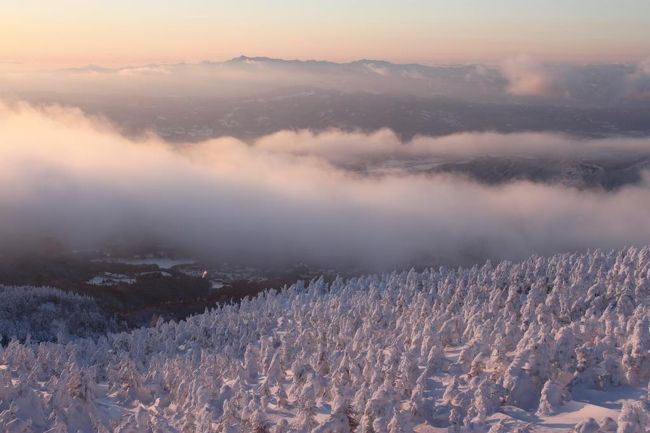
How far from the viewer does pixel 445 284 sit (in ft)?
443

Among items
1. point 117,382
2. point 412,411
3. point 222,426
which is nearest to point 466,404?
point 412,411

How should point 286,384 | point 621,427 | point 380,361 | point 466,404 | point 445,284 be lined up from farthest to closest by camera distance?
1. point 445,284
2. point 286,384
3. point 380,361
4. point 466,404
5. point 621,427

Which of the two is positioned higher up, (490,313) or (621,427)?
(621,427)

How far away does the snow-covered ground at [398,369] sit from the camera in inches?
2510

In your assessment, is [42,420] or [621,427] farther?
[42,420]

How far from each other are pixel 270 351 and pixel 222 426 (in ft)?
110

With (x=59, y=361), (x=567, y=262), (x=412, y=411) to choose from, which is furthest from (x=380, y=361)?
(x=567, y=262)

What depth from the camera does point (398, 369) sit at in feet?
246

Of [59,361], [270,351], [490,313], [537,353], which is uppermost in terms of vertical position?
[537,353]

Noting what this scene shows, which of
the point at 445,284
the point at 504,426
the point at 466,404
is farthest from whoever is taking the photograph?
the point at 445,284

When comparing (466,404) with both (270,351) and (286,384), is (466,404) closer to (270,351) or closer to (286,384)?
(286,384)

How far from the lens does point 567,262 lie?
467 ft

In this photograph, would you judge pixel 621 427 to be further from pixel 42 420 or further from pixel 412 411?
pixel 42 420

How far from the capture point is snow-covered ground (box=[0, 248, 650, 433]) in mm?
63750
